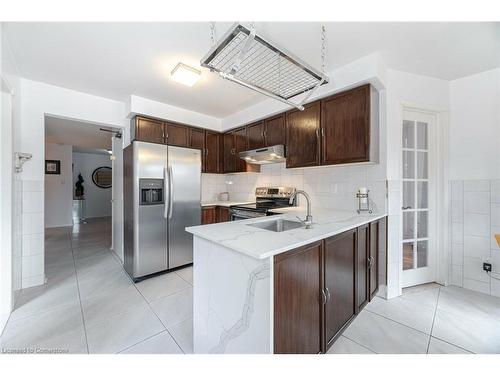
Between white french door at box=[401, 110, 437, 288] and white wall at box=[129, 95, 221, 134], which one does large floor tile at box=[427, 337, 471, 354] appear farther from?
white wall at box=[129, 95, 221, 134]

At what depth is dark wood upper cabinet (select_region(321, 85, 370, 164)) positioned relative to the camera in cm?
199

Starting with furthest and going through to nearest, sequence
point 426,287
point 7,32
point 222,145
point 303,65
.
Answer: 1. point 222,145
2. point 426,287
3. point 7,32
4. point 303,65

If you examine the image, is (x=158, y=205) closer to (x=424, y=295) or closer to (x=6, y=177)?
(x=6, y=177)

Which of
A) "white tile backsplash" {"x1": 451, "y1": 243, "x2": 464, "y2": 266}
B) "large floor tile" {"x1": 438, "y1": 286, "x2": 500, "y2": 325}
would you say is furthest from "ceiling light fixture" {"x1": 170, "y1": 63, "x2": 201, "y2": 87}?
"white tile backsplash" {"x1": 451, "y1": 243, "x2": 464, "y2": 266}

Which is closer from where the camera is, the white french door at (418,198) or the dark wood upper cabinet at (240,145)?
the white french door at (418,198)

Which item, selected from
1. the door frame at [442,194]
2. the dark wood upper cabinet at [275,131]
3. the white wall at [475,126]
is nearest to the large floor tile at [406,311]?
the door frame at [442,194]

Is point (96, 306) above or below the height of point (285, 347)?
below

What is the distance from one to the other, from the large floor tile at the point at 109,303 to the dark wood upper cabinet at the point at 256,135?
7.96 ft

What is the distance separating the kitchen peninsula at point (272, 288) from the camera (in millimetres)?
959

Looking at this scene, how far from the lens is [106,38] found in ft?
5.54

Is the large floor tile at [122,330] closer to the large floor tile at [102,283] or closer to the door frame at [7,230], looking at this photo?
the large floor tile at [102,283]
